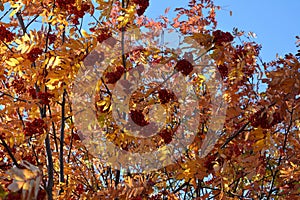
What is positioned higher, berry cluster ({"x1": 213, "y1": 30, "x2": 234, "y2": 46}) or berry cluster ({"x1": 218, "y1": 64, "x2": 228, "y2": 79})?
berry cluster ({"x1": 218, "y1": 64, "x2": 228, "y2": 79})

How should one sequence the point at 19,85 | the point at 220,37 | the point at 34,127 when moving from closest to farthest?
1. the point at 220,37
2. the point at 34,127
3. the point at 19,85

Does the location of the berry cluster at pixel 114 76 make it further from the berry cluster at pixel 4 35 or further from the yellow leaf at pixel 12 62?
the berry cluster at pixel 4 35

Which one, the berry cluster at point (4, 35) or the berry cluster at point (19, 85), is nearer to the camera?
the berry cluster at point (4, 35)

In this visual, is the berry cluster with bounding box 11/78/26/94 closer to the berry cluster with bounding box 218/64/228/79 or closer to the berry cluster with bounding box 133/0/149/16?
the berry cluster with bounding box 133/0/149/16

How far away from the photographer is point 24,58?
346 cm

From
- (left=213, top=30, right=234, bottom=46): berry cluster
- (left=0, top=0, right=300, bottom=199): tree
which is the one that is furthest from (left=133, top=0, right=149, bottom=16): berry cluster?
(left=213, top=30, right=234, bottom=46): berry cluster

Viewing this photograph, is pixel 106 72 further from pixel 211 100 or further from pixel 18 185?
pixel 18 185

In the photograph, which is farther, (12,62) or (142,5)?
(142,5)

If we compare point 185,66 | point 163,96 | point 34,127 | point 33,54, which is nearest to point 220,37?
point 185,66

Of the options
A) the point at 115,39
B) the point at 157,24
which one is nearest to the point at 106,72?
the point at 115,39

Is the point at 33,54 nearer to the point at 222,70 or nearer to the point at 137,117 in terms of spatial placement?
the point at 137,117

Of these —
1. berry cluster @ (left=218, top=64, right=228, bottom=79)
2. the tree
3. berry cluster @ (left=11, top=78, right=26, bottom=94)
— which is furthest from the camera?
berry cluster @ (left=218, top=64, right=228, bottom=79)

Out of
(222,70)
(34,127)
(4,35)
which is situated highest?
(222,70)

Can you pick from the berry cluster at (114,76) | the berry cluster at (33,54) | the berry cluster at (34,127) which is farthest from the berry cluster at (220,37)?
the berry cluster at (34,127)
